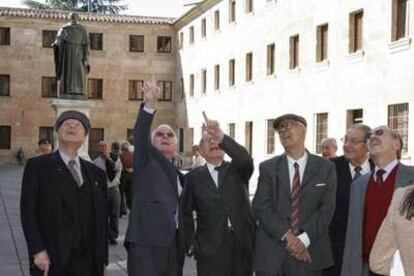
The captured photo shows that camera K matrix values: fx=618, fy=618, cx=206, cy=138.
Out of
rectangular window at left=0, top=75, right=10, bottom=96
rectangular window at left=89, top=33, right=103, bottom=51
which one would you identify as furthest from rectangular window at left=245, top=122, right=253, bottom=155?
rectangular window at left=0, top=75, right=10, bottom=96

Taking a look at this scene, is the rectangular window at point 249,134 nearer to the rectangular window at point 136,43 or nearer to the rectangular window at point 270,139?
the rectangular window at point 270,139

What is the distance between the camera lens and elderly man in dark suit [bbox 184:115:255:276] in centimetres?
491

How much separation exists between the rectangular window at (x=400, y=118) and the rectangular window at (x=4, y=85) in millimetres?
27214

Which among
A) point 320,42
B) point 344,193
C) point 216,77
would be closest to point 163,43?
point 216,77

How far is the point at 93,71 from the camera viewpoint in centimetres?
3978

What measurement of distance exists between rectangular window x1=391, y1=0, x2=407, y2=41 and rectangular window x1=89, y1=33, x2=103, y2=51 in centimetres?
2489

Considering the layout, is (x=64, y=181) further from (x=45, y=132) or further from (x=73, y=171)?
(x=45, y=132)

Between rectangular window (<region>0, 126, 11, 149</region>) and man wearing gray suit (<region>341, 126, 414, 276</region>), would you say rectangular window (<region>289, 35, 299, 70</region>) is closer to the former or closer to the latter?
man wearing gray suit (<region>341, 126, 414, 276</region>)

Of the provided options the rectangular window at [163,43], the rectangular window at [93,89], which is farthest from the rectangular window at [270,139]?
the rectangular window at [93,89]

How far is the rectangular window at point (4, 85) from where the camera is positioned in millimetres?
38906

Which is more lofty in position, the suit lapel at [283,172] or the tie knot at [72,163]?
the tie knot at [72,163]

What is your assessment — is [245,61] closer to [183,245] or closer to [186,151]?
[186,151]

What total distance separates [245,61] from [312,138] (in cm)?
792

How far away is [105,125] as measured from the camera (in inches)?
1580
